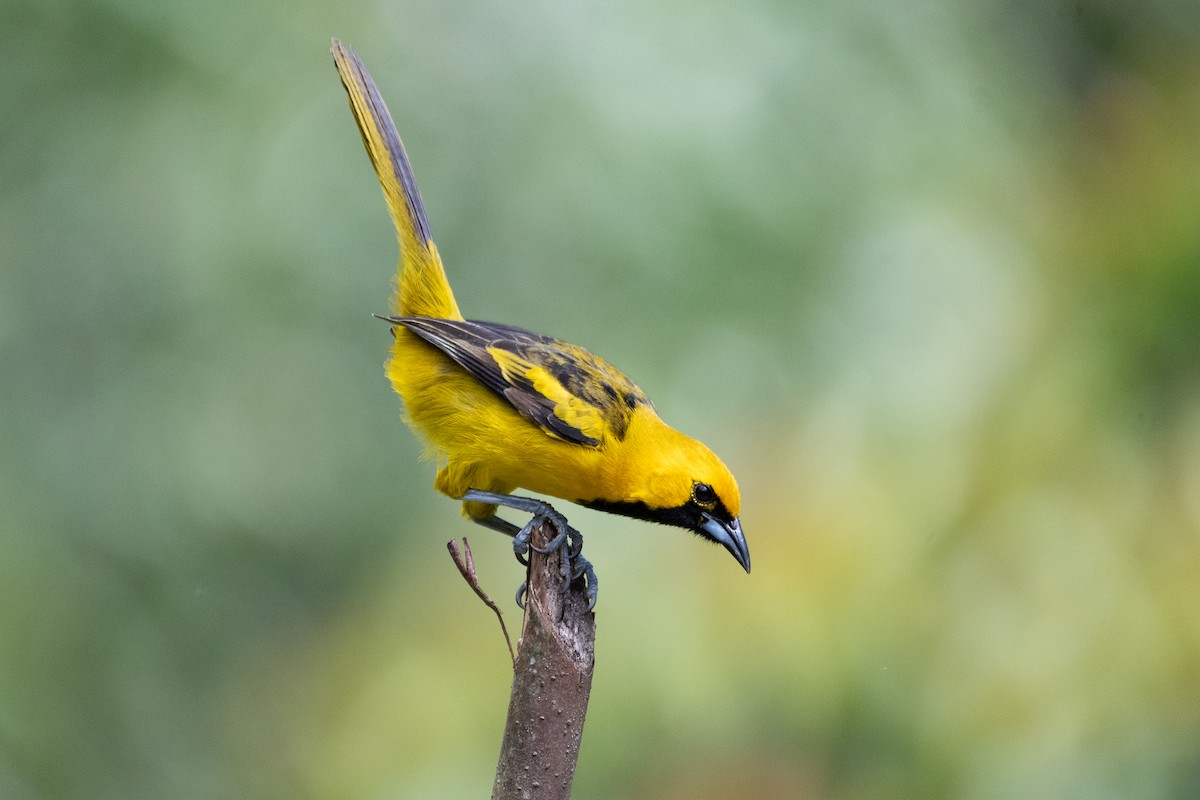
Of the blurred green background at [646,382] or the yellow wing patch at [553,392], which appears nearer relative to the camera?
the yellow wing patch at [553,392]

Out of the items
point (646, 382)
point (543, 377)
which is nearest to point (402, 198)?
point (543, 377)

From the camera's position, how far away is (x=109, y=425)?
5.95 meters

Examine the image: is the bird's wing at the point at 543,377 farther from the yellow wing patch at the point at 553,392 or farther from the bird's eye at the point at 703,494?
the bird's eye at the point at 703,494

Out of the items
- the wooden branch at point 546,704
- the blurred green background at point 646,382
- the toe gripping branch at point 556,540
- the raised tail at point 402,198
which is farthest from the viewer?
the blurred green background at point 646,382

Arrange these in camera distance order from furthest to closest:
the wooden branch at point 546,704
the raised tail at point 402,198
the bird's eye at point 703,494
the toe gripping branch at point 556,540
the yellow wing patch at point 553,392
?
the raised tail at point 402,198
the yellow wing patch at point 553,392
the bird's eye at point 703,494
the toe gripping branch at point 556,540
the wooden branch at point 546,704

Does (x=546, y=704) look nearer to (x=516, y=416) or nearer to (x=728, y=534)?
(x=728, y=534)

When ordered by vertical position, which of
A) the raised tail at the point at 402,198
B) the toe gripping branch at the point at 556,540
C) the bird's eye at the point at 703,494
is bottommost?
the toe gripping branch at the point at 556,540

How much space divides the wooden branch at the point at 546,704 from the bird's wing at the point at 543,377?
88 centimetres

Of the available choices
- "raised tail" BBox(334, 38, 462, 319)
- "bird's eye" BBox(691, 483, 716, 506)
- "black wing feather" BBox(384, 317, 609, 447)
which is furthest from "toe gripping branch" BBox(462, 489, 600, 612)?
"raised tail" BBox(334, 38, 462, 319)

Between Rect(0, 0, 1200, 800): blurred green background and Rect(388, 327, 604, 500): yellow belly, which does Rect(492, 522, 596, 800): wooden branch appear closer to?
Rect(388, 327, 604, 500): yellow belly

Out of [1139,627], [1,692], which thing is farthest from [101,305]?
[1139,627]

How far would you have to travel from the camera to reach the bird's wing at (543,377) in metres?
3.91

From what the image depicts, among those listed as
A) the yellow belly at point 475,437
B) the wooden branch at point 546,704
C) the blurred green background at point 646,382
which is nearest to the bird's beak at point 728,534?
the yellow belly at point 475,437

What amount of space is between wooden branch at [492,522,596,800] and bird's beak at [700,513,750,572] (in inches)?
32.7
